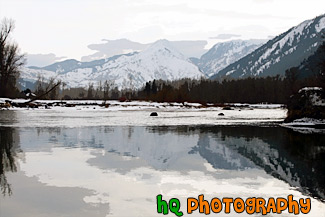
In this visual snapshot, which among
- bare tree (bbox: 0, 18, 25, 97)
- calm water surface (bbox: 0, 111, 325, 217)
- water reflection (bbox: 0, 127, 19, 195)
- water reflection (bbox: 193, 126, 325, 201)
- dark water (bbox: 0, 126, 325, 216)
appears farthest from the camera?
bare tree (bbox: 0, 18, 25, 97)

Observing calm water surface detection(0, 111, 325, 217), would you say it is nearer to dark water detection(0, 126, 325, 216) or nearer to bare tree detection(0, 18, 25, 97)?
dark water detection(0, 126, 325, 216)

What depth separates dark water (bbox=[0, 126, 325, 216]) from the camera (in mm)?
8930

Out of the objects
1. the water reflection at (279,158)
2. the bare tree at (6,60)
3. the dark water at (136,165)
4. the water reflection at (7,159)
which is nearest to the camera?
the dark water at (136,165)

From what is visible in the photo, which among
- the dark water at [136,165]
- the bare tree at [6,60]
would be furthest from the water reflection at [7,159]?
the bare tree at [6,60]

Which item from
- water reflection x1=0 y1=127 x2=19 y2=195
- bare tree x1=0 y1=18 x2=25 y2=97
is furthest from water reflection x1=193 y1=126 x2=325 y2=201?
bare tree x1=0 y1=18 x2=25 y2=97

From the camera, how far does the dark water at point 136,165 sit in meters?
8.93

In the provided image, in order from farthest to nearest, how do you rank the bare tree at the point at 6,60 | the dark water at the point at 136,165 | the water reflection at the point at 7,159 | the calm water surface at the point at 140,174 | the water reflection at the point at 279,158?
the bare tree at the point at 6,60 → the water reflection at the point at 279,158 → the water reflection at the point at 7,159 → the dark water at the point at 136,165 → the calm water surface at the point at 140,174

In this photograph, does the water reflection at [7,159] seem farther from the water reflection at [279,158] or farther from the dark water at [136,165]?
the water reflection at [279,158]

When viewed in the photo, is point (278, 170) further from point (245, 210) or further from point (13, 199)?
point (13, 199)

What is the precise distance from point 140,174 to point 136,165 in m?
1.58

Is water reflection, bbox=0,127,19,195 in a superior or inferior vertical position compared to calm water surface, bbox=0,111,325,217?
superior

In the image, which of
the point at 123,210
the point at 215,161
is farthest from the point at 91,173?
the point at 215,161

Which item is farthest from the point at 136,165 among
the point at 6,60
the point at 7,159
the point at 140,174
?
the point at 6,60

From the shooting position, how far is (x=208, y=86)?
191 metres
